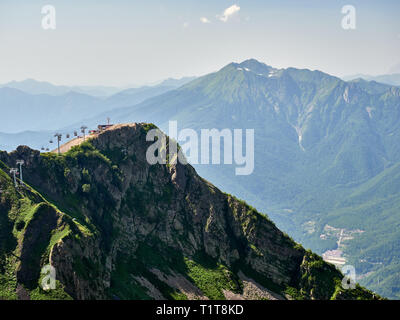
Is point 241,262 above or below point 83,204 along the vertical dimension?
below

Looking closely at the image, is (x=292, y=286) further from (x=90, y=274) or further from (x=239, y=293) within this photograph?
(x=90, y=274)

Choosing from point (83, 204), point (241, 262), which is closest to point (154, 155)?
point (83, 204)

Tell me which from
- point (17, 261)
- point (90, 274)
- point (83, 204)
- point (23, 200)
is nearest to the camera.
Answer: point (17, 261)

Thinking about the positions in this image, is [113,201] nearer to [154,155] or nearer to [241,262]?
[154,155]

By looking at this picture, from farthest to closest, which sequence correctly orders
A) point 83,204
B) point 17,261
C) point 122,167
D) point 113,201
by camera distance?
point 122,167, point 113,201, point 83,204, point 17,261
